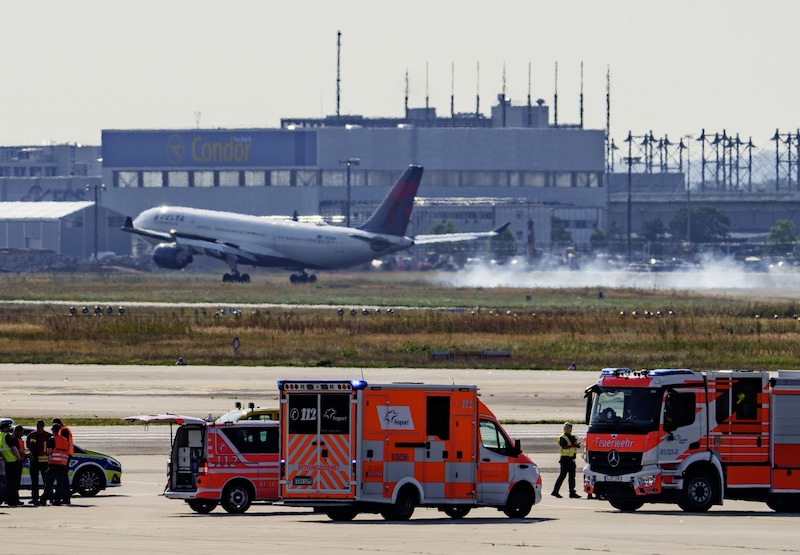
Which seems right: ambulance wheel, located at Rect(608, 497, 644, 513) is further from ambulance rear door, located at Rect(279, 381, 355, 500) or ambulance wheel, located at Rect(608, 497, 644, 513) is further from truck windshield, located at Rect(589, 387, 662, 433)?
ambulance rear door, located at Rect(279, 381, 355, 500)

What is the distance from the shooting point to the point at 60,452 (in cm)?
3406

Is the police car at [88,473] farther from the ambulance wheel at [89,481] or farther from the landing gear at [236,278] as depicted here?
the landing gear at [236,278]

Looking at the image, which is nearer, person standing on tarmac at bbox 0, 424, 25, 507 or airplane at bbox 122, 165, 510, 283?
person standing on tarmac at bbox 0, 424, 25, 507

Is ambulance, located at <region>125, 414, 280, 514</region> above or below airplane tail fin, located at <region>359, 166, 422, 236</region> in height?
below

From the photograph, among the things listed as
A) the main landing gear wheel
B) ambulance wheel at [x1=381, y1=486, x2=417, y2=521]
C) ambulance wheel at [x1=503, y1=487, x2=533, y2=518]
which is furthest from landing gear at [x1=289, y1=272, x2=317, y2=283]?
ambulance wheel at [x1=381, y1=486, x2=417, y2=521]

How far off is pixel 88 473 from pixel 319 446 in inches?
319

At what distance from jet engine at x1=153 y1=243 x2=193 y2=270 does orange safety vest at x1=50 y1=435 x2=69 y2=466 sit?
111m

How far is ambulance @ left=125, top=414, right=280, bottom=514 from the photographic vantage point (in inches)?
1293

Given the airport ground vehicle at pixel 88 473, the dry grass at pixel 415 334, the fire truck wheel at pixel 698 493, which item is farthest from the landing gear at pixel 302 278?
the fire truck wheel at pixel 698 493

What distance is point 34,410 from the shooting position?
51188 mm

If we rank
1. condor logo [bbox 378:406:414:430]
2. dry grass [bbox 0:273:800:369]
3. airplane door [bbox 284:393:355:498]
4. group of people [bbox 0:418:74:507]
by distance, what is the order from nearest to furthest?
airplane door [bbox 284:393:355:498] < condor logo [bbox 378:406:414:430] < group of people [bbox 0:418:74:507] < dry grass [bbox 0:273:800:369]

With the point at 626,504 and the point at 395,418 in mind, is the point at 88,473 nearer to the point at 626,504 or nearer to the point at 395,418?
the point at 395,418

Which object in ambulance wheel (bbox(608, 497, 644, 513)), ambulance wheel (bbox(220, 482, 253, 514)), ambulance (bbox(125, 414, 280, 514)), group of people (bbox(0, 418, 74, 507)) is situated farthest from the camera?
ambulance wheel (bbox(608, 497, 644, 513))

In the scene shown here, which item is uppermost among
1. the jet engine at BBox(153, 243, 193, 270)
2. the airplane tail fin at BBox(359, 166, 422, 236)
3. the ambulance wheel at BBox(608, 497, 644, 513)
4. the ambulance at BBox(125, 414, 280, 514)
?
the airplane tail fin at BBox(359, 166, 422, 236)
